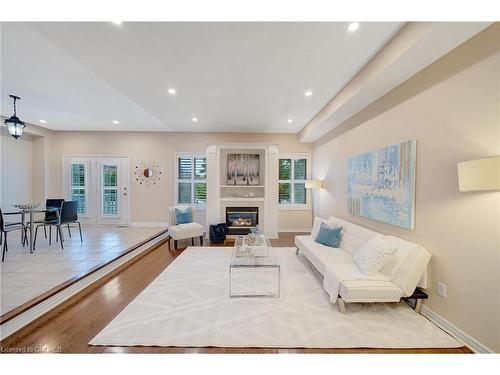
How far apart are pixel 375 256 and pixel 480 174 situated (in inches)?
46.9

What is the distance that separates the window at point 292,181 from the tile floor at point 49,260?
3.86 meters

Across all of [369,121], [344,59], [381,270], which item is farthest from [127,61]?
[381,270]

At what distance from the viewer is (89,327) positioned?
2.01m

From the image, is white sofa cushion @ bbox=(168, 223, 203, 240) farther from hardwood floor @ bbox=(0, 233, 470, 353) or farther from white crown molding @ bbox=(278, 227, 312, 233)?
white crown molding @ bbox=(278, 227, 312, 233)

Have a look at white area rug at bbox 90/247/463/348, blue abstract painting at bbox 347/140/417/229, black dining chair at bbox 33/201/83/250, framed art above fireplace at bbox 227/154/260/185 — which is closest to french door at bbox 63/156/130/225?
black dining chair at bbox 33/201/83/250

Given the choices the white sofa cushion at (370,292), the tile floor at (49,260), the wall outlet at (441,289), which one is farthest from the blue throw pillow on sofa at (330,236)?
the tile floor at (49,260)

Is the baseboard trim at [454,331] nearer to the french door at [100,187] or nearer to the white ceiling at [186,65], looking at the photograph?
the white ceiling at [186,65]

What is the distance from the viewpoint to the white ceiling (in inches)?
77.9

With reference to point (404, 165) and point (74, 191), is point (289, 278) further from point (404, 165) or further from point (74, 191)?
point (74, 191)

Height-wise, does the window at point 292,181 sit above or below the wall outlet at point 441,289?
above

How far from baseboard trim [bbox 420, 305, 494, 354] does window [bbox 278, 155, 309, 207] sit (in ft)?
A: 13.6

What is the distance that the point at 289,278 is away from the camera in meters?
3.04

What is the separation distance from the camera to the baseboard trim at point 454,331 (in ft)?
5.59

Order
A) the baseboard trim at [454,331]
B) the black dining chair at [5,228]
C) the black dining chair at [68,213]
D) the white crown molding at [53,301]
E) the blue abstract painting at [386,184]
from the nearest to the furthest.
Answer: the baseboard trim at [454,331] < the white crown molding at [53,301] < the blue abstract painting at [386,184] < the black dining chair at [5,228] < the black dining chair at [68,213]
